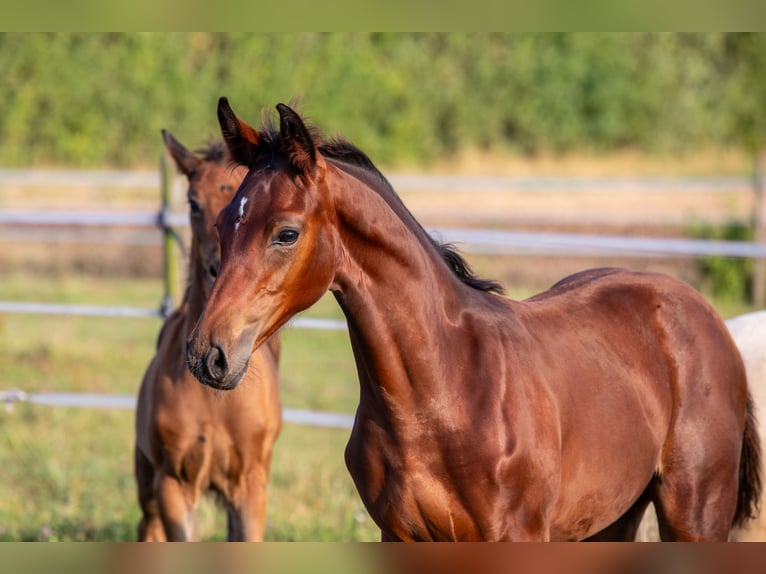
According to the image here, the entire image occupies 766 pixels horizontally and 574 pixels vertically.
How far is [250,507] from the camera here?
159 inches

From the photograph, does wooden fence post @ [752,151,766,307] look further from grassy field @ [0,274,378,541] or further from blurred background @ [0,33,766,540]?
grassy field @ [0,274,378,541]

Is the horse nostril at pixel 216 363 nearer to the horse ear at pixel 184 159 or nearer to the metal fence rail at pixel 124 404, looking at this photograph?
the horse ear at pixel 184 159

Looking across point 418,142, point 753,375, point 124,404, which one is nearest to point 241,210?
point 753,375

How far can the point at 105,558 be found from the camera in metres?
1.02

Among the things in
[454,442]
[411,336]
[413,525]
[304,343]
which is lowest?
[304,343]

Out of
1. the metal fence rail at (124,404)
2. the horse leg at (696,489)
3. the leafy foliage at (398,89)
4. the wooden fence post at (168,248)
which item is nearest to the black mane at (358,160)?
the horse leg at (696,489)

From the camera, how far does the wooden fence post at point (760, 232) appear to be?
425 inches

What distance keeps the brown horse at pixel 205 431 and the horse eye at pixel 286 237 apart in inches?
64.7

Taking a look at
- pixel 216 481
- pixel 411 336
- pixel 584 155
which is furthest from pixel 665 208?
pixel 411 336

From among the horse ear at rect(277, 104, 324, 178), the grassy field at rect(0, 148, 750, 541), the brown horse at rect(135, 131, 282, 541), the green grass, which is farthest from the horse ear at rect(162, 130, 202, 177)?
the horse ear at rect(277, 104, 324, 178)

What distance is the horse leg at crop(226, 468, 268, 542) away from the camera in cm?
404

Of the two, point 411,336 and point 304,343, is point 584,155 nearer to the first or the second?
point 304,343

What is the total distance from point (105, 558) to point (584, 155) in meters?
18.7

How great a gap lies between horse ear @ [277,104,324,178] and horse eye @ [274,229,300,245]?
15cm
